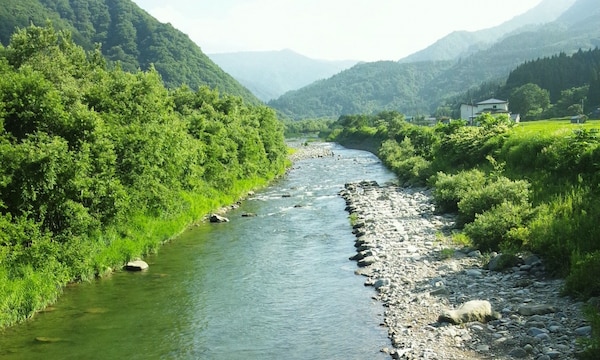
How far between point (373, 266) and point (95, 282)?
11957 millimetres

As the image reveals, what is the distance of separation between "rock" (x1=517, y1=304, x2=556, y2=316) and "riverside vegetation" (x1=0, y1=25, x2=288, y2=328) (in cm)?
1606

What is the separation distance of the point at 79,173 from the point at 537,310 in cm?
1730

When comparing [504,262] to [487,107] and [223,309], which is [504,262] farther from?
[487,107]

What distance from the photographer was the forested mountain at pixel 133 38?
132250 mm

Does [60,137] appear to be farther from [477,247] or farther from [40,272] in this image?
[477,247]

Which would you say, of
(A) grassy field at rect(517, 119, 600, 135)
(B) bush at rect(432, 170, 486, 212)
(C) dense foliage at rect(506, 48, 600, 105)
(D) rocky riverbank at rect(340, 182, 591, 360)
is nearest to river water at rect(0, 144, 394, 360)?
(D) rocky riverbank at rect(340, 182, 591, 360)

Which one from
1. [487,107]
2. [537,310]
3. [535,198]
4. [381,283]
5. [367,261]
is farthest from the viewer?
A: [487,107]

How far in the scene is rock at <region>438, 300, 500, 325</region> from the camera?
14047mm

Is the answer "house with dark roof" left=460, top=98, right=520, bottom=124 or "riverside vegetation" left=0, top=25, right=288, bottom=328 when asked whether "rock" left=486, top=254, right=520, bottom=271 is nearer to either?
"riverside vegetation" left=0, top=25, right=288, bottom=328

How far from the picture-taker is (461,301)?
16.0 metres

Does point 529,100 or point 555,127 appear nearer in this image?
point 555,127

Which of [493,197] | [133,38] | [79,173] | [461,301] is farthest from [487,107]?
[79,173]

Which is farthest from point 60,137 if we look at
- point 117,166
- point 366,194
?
point 366,194

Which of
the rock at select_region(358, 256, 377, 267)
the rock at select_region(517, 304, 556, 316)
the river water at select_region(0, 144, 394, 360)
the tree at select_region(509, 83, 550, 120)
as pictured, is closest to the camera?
the rock at select_region(517, 304, 556, 316)
